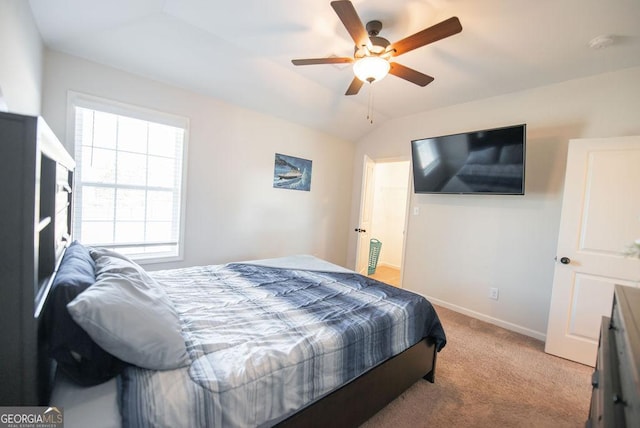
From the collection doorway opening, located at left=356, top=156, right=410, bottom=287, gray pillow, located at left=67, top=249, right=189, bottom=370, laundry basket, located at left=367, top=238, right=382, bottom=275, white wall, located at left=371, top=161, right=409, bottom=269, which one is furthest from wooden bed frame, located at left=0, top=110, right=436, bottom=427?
white wall, located at left=371, top=161, right=409, bottom=269

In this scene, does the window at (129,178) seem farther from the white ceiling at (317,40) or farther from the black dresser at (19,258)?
the black dresser at (19,258)

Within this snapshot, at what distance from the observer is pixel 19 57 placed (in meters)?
1.55

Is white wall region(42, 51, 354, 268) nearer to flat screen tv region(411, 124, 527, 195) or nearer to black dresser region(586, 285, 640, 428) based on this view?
flat screen tv region(411, 124, 527, 195)

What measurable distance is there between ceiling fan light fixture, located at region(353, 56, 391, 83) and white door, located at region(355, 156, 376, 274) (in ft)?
6.12

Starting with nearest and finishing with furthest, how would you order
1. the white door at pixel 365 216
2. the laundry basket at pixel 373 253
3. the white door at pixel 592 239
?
the white door at pixel 592 239, the white door at pixel 365 216, the laundry basket at pixel 373 253

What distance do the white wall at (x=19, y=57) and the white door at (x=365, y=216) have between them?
3288 millimetres

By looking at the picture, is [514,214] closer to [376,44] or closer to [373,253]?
[376,44]

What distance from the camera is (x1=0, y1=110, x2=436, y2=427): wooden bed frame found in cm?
72

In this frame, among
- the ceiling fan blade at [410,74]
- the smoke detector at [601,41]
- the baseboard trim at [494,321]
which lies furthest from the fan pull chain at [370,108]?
the baseboard trim at [494,321]

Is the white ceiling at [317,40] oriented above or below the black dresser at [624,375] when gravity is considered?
above

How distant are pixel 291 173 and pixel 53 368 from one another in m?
3.17

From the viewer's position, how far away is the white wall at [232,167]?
7.64ft

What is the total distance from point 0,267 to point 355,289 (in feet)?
5.87

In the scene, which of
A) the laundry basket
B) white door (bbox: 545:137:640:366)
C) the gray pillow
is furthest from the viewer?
the laundry basket
